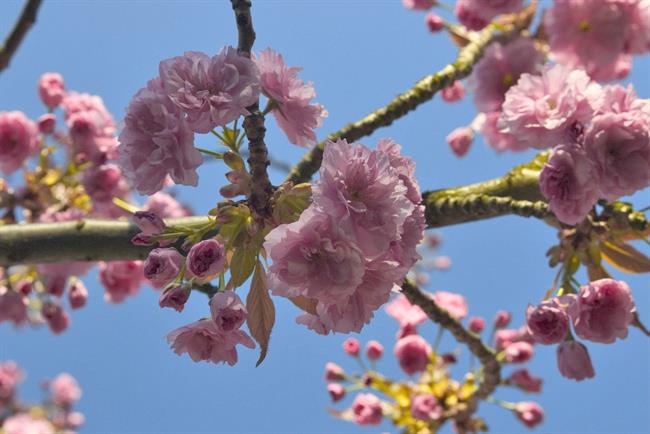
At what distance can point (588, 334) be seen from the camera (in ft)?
4.81

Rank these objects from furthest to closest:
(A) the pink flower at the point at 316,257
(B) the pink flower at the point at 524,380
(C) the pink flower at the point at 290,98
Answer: (B) the pink flower at the point at 524,380, (C) the pink flower at the point at 290,98, (A) the pink flower at the point at 316,257

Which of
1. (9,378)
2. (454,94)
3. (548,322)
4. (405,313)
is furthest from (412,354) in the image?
(9,378)

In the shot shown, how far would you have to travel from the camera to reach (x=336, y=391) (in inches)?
127

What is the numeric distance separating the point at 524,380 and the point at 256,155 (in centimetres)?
225

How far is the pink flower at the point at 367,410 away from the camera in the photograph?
10.0 feet

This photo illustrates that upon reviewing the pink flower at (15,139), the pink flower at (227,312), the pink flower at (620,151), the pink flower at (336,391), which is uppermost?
the pink flower at (15,139)

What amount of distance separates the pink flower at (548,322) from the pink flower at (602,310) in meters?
0.03

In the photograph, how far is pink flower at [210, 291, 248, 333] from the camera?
1095 millimetres

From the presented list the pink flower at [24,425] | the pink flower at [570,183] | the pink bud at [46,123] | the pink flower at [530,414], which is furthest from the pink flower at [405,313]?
the pink flower at [24,425]

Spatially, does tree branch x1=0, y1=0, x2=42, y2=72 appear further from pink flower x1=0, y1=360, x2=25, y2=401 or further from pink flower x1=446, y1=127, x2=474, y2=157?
pink flower x1=0, y1=360, x2=25, y2=401

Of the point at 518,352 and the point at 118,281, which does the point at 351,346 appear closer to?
the point at 518,352

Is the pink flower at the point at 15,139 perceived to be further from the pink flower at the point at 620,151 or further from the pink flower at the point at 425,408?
the pink flower at the point at 620,151

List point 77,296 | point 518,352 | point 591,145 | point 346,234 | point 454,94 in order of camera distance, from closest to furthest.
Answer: point 346,234 < point 591,145 < point 518,352 < point 77,296 < point 454,94

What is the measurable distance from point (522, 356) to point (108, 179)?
6.57 feet
